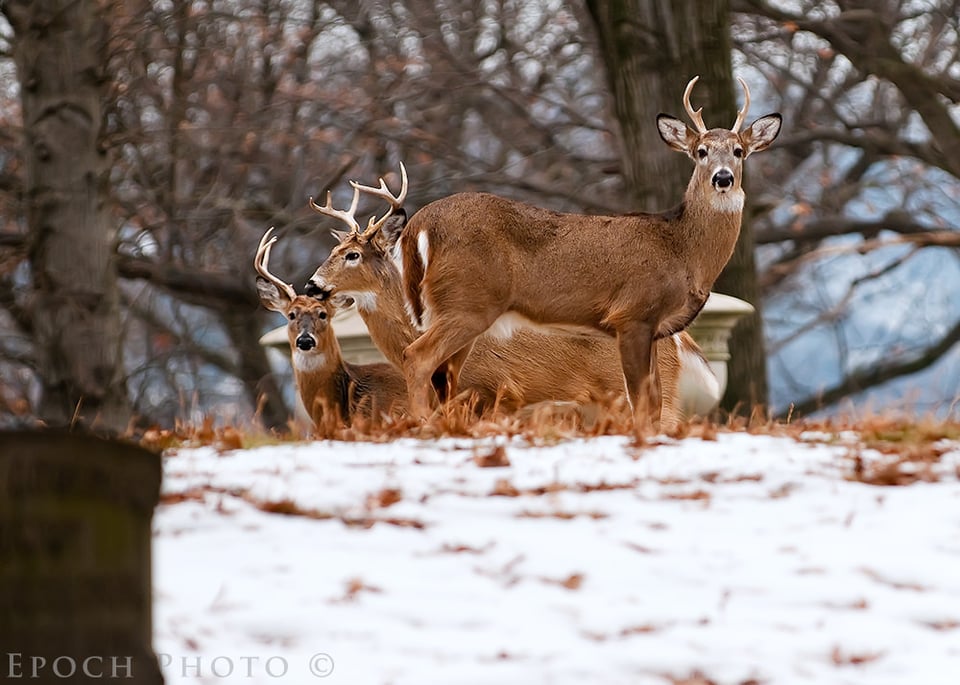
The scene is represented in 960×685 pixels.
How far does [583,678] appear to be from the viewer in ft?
12.0

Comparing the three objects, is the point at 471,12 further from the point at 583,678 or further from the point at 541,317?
the point at 583,678

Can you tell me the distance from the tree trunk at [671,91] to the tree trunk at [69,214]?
3.92 m

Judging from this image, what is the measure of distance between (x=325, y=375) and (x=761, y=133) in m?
2.70

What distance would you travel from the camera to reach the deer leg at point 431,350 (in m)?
7.04

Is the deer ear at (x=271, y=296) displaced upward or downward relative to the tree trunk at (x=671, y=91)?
downward

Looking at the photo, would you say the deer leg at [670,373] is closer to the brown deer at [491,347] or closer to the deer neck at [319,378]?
the brown deer at [491,347]

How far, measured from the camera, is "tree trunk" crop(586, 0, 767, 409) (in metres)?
11.2

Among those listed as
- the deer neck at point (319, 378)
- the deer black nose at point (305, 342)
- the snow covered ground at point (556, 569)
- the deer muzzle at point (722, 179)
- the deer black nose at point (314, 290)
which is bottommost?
the snow covered ground at point (556, 569)

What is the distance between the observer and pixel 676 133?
298 inches

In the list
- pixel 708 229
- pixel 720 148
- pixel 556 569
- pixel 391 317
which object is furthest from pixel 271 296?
pixel 556 569

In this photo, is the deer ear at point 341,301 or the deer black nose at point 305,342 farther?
the deer ear at point 341,301

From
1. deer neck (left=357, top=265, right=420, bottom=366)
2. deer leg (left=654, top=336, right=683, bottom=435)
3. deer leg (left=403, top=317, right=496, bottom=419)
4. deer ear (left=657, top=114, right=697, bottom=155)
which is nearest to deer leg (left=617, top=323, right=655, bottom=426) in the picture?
deer leg (left=403, top=317, right=496, bottom=419)

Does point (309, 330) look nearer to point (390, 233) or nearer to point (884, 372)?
point (390, 233)

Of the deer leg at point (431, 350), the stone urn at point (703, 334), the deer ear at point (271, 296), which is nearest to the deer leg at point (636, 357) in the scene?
the deer leg at point (431, 350)
